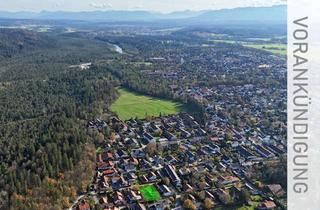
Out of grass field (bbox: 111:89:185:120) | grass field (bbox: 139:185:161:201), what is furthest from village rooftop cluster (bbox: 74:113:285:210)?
grass field (bbox: 111:89:185:120)

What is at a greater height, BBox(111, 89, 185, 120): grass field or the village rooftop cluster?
BBox(111, 89, 185, 120): grass field

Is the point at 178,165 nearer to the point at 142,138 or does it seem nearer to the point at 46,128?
the point at 142,138

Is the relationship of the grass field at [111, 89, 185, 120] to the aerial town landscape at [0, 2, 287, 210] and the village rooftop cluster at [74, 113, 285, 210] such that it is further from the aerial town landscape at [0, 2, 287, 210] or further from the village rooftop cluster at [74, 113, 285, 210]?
the village rooftop cluster at [74, 113, 285, 210]

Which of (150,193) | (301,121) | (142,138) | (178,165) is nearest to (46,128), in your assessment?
(142,138)

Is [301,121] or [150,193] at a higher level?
[301,121]

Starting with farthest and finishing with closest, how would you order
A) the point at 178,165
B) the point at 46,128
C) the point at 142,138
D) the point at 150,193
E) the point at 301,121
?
1. the point at 142,138
2. the point at 46,128
3. the point at 178,165
4. the point at 150,193
5. the point at 301,121

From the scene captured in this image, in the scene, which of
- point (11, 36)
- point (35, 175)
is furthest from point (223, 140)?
point (11, 36)
